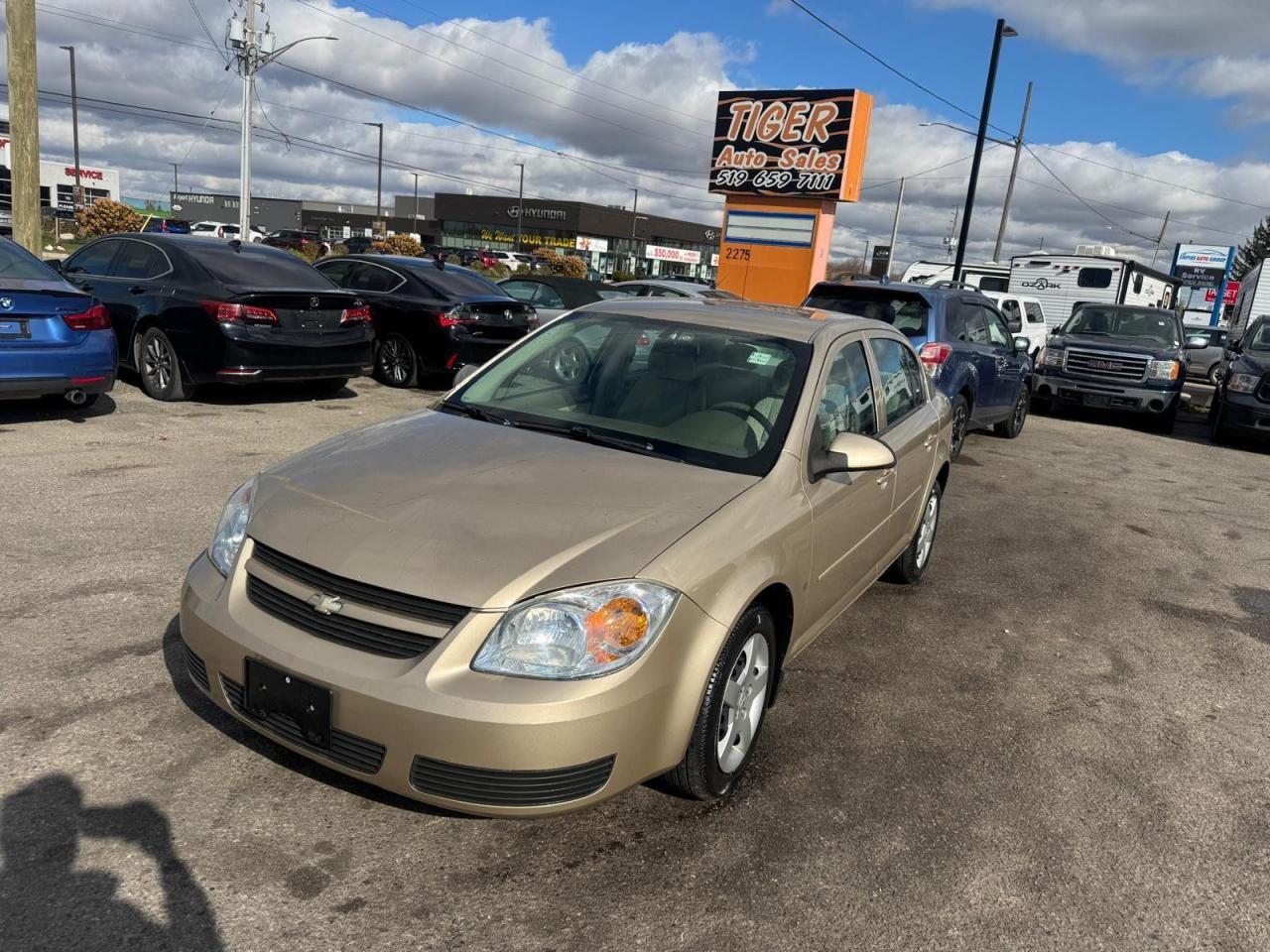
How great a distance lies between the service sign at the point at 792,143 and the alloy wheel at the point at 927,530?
501 inches

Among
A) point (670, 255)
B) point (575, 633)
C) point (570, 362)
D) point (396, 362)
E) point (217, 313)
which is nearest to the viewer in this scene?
point (575, 633)

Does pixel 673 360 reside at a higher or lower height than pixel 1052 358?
higher

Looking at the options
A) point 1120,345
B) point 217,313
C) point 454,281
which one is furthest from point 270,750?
point 1120,345

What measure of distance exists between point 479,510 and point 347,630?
0.52 m

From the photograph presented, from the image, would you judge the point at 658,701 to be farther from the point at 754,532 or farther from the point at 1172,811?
the point at 1172,811

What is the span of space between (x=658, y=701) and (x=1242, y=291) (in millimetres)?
30775

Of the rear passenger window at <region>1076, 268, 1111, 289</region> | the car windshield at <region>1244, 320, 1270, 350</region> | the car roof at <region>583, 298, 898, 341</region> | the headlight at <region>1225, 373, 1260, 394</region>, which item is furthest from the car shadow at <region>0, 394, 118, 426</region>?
the rear passenger window at <region>1076, 268, 1111, 289</region>

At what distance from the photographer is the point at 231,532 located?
9.72 feet

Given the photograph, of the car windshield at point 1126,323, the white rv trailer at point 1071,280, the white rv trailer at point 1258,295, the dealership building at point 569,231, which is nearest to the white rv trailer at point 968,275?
the white rv trailer at point 1071,280

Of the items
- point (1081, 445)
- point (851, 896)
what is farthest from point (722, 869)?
point (1081, 445)

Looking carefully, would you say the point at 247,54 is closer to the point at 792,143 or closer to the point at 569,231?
the point at 792,143

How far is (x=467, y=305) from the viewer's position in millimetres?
10414

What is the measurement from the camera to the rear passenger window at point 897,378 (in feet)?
14.4

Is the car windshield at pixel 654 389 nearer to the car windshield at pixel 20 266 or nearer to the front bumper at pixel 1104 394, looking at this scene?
the car windshield at pixel 20 266
